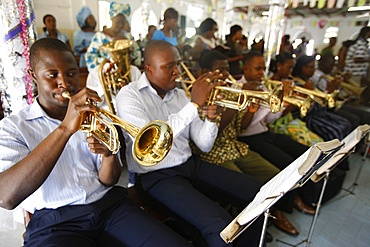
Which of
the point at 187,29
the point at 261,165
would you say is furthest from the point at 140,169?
the point at 187,29

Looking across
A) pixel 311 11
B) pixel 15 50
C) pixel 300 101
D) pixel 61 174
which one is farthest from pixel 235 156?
pixel 311 11

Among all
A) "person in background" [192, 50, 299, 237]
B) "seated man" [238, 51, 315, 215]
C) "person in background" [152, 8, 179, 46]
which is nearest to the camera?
"person in background" [192, 50, 299, 237]

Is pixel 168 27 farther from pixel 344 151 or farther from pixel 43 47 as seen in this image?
pixel 344 151

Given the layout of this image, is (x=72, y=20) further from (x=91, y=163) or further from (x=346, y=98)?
(x=346, y=98)

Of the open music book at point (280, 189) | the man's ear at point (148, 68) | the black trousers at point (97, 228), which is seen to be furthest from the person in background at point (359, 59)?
the black trousers at point (97, 228)

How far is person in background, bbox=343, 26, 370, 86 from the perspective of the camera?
5215mm

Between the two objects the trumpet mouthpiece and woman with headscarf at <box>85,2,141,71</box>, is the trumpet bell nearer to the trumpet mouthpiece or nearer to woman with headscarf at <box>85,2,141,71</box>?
the trumpet mouthpiece

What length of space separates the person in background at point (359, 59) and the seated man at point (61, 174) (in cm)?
547

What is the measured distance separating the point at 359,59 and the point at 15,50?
5.89m

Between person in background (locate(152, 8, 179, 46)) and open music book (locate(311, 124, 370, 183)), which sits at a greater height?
person in background (locate(152, 8, 179, 46))

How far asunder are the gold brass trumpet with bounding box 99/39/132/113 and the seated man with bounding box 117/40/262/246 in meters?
0.66

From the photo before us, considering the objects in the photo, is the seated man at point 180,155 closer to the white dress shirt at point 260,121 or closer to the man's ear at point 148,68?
the man's ear at point 148,68

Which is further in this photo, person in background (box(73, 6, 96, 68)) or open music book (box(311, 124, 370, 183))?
person in background (box(73, 6, 96, 68))

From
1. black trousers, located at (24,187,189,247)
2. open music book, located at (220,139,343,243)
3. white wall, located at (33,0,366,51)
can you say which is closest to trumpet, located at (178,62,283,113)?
open music book, located at (220,139,343,243)
